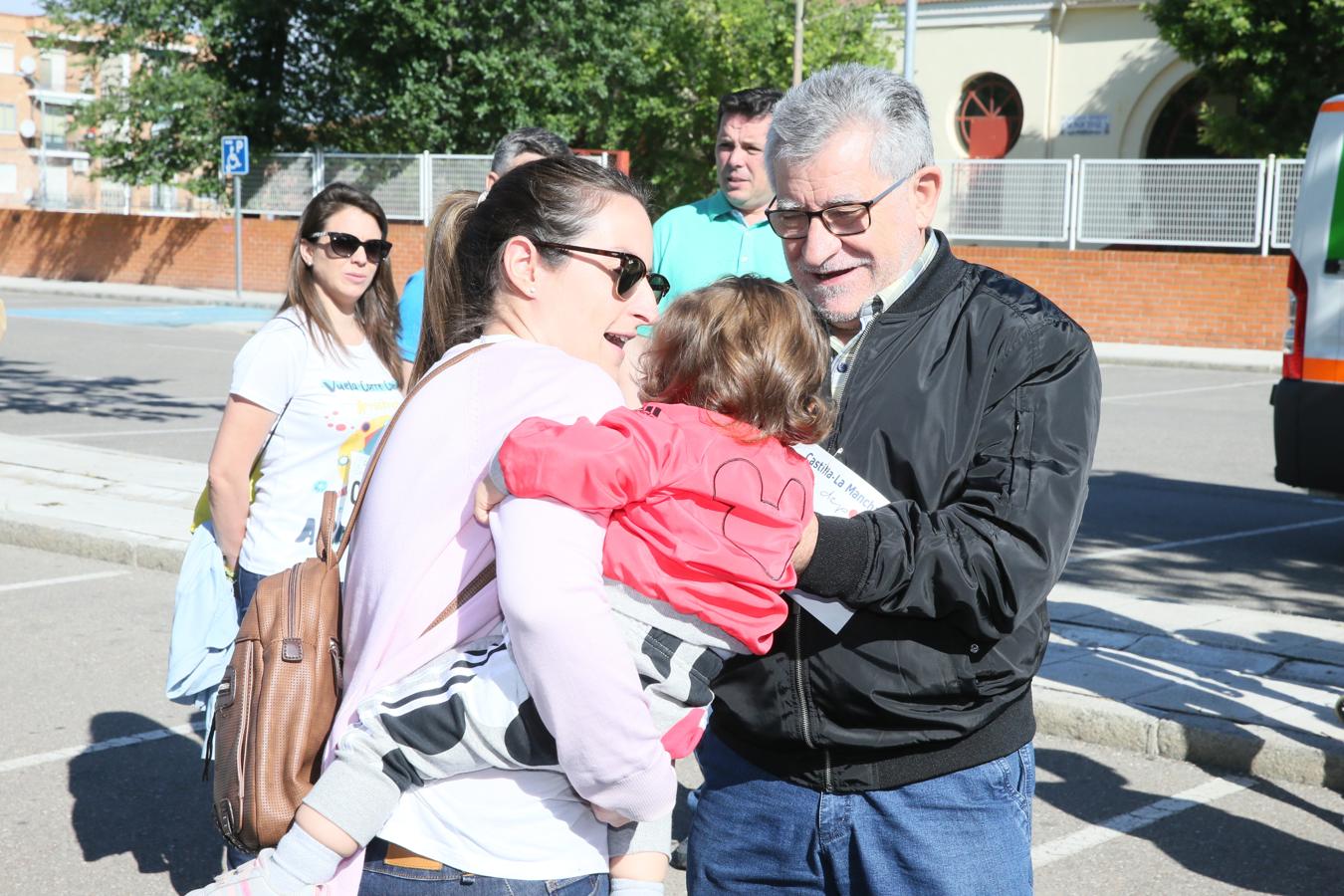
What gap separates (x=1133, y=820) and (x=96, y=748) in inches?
148

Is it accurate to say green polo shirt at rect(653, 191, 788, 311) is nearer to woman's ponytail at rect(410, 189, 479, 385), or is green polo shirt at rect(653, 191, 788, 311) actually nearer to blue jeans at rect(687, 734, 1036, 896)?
woman's ponytail at rect(410, 189, 479, 385)

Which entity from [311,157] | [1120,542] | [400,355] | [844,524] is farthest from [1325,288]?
[311,157]

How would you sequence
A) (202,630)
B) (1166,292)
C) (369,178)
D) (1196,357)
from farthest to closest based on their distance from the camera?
(369,178), (1166,292), (1196,357), (202,630)

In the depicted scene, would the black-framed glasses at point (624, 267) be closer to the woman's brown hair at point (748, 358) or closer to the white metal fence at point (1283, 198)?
the woman's brown hair at point (748, 358)

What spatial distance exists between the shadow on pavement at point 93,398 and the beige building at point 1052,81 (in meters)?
20.0

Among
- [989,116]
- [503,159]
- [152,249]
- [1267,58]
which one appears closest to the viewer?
[503,159]

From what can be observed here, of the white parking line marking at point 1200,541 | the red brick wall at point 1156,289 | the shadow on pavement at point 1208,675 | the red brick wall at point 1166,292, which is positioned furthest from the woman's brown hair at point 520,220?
the red brick wall at point 1166,292

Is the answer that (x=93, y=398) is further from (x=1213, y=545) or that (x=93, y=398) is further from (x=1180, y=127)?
(x=1180, y=127)

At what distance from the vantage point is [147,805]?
4902 millimetres

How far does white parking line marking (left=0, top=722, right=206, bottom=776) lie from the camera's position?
5203mm

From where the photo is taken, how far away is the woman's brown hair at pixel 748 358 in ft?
6.64

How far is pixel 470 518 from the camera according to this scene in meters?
1.94

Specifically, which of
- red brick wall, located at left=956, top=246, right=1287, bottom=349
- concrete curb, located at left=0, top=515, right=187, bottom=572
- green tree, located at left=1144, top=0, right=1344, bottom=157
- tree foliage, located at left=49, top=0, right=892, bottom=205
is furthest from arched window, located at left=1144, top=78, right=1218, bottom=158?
concrete curb, located at left=0, top=515, right=187, bottom=572

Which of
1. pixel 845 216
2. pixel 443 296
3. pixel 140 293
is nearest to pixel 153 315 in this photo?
pixel 140 293
